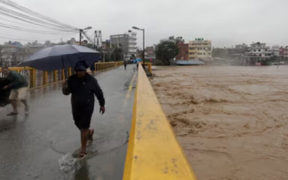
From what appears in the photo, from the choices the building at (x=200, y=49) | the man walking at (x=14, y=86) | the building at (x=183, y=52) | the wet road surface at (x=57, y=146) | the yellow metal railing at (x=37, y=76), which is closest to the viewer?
the wet road surface at (x=57, y=146)

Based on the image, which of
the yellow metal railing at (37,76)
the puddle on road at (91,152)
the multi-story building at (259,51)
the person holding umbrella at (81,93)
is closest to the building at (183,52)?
the multi-story building at (259,51)

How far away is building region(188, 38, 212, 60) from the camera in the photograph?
287 feet

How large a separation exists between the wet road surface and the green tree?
210ft

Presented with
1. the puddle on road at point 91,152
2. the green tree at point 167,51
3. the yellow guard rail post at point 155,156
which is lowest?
the puddle on road at point 91,152

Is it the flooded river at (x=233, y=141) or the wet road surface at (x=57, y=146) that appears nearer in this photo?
the wet road surface at (x=57, y=146)

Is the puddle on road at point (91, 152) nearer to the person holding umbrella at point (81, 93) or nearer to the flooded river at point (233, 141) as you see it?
the person holding umbrella at point (81, 93)

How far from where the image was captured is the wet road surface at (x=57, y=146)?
285 centimetres

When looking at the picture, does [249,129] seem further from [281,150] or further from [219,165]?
[219,165]

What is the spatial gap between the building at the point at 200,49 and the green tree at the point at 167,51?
1974 centimetres

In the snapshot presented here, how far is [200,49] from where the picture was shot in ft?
298

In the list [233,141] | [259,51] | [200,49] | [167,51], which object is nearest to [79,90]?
[233,141]

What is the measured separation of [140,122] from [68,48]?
1823mm

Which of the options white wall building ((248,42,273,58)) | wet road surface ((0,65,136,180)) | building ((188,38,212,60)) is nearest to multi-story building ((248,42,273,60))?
white wall building ((248,42,273,58))

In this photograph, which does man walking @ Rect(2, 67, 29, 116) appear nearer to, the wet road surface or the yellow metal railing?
the wet road surface
